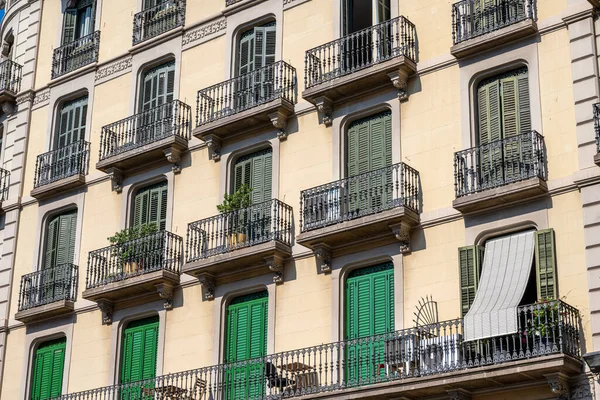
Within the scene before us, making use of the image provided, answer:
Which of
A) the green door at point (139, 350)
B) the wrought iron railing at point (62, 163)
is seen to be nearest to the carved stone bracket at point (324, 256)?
the green door at point (139, 350)

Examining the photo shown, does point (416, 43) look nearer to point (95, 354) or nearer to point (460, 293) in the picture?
point (460, 293)

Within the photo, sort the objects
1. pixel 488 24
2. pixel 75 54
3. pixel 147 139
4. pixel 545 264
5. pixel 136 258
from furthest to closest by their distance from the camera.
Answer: pixel 75 54, pixel 147 139, pixel 136 258, pixel 488 24, pixel 545 264

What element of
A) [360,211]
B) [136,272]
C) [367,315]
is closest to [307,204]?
[360,211]

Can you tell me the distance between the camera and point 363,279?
24328 mm

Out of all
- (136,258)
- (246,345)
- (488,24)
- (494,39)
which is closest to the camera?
(494,39)

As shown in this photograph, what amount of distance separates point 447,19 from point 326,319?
23.4 ft

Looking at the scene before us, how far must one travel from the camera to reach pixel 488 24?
24.1 metres

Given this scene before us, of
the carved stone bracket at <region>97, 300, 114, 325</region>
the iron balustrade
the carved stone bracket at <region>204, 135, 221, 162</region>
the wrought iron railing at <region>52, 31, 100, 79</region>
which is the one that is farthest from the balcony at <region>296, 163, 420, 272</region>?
the wrought iron railing at <region>52, 31, 100, 79</region>

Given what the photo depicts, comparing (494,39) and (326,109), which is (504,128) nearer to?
(494,39)

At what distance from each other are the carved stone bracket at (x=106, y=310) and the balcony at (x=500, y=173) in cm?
970

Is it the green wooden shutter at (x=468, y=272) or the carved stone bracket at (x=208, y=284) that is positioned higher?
the carved stone bracket at (x=208, y=284)

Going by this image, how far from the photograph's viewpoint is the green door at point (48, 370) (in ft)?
94.2

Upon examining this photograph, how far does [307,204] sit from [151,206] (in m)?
5.35

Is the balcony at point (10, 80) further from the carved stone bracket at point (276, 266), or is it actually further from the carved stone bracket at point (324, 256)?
the carved stone bracket at point (324, 256)
